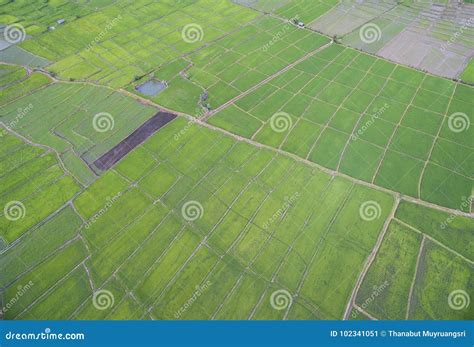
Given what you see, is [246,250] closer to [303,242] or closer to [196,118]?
[303,242]

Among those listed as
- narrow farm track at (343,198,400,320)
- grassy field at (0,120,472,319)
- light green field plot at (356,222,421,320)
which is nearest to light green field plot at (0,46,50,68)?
grassy field at (0,120,472,319)

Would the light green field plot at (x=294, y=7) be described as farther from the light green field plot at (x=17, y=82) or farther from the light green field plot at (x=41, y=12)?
the light green field plot at (x=17, y=82)

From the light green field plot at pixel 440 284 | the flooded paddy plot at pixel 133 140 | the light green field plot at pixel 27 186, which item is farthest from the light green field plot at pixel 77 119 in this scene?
the light green field plot at pixel 440 284

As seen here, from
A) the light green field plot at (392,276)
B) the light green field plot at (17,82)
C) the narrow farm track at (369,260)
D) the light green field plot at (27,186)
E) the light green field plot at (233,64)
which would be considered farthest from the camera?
the light green field plot at (17,82)

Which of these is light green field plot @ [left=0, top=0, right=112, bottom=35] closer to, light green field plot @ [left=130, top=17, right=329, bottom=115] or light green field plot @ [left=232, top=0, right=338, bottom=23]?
light green field plot @ [left=130, top=17, right=329, bottom=115]

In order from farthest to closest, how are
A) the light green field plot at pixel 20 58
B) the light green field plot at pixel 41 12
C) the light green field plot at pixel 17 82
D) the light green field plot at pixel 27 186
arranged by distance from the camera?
the light green field plot at pixel 41 12 < the light green field plot at pixel 20 58 < the light green field plot at pixel 17 82 < the light green field plot at pixel 27 186

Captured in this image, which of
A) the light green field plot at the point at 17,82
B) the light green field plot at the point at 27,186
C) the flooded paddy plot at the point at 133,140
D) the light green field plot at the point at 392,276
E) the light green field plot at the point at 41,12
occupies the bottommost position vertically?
the light green field plot at the point at 392,276
